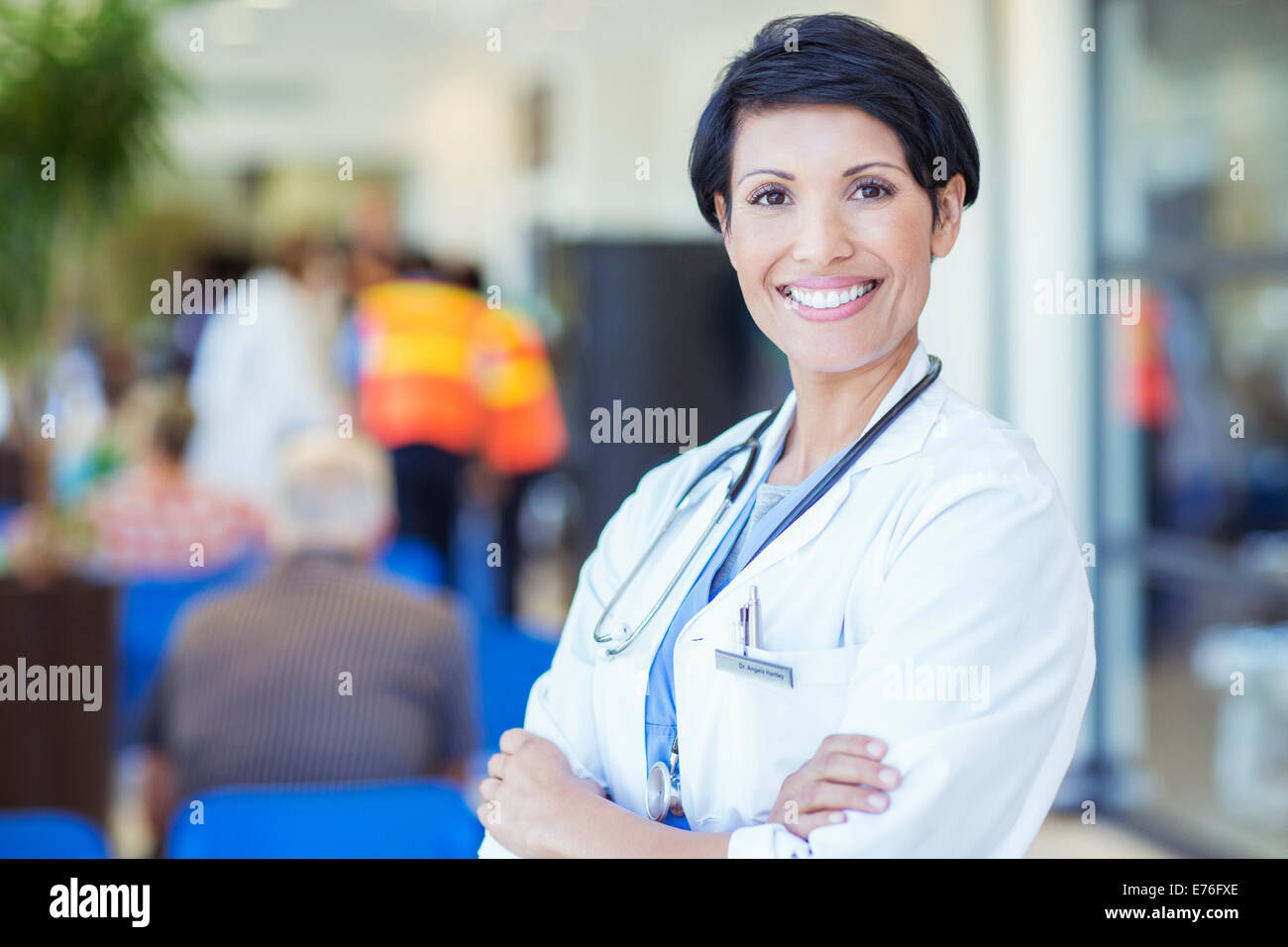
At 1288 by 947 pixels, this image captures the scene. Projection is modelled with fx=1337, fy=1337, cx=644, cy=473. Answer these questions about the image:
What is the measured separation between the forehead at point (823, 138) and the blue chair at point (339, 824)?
1.05m

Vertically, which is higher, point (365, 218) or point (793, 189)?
point (365, 218)

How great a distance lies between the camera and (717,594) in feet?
3.01

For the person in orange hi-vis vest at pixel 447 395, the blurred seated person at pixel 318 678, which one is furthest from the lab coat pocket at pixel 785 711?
the person in orange hi-vis vest at pixel 447 395

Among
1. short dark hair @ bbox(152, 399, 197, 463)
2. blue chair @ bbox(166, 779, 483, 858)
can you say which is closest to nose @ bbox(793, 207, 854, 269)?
blue chair @ bbox(166, 779, 483, 858)

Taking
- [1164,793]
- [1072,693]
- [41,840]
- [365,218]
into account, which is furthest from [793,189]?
[365,218]

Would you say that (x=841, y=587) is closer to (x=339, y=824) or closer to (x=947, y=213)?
(x=947, y=213)

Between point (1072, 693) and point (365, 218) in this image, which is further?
point (365, 218)

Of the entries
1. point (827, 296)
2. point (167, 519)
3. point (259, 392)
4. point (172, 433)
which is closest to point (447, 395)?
point (259, 392)

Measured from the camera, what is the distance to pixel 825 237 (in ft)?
2.84

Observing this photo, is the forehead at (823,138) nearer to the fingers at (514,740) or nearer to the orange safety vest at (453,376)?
the fingers at (514,740)

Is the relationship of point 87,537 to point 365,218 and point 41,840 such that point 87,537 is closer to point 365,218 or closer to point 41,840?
point 41,840

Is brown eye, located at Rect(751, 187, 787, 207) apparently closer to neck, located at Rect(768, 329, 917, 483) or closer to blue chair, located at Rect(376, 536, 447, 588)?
neck, located at Rect(768, 329, 917, 483)

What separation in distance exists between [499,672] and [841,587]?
1802 millimetres

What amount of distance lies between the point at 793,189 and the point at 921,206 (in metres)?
0.08
